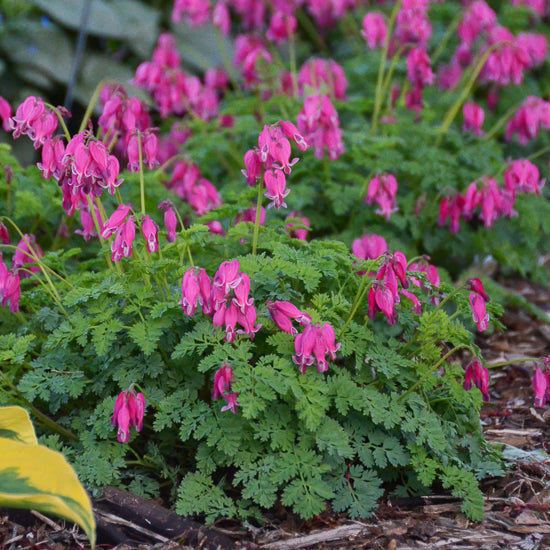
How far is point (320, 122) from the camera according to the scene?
3637mm

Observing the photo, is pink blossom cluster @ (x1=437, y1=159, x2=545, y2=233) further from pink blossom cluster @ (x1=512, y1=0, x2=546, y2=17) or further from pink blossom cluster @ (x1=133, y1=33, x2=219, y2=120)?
pink blossom cluster @ (x1=512, y1=0, x2=546, y2=17)

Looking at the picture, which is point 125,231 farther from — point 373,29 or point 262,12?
point 262,12

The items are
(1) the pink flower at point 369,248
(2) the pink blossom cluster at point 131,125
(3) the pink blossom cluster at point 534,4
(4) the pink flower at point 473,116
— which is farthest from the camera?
(3) the pink blossom cluster at point 534,4

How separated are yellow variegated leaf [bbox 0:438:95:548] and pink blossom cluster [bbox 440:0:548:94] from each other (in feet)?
11.8

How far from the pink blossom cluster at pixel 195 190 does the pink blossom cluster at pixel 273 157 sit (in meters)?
0.93

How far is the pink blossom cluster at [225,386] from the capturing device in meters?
2.23

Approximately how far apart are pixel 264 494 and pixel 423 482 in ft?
1.74

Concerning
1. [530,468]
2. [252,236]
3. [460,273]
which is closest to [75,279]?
[252,236]

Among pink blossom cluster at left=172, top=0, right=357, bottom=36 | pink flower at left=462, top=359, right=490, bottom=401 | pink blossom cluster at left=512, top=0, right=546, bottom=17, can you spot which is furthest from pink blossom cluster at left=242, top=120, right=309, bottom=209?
pink blossom cluster at left=512, top=0, right=546, bottom=17

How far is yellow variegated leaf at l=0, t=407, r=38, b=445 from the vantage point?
223 centimetres

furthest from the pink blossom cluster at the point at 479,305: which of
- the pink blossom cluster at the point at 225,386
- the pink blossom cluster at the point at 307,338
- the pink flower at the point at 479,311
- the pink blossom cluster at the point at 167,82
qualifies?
the pink blossom cluster at the point at 167,82

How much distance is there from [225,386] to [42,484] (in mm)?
600

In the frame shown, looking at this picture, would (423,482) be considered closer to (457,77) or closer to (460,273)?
(460,273)

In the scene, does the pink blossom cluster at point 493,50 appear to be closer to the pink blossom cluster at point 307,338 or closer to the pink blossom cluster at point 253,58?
the pink blossom cluster at point 253,58
